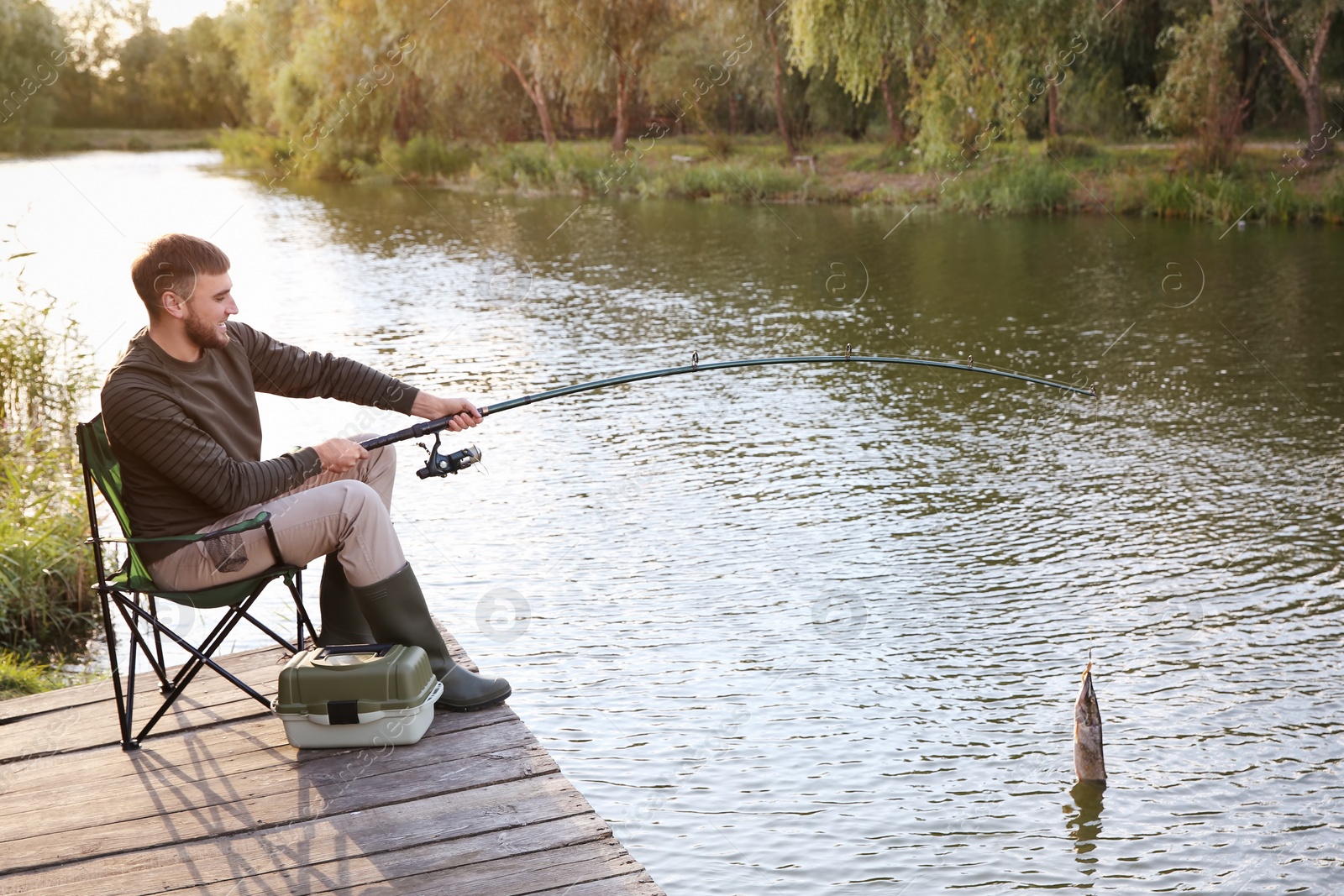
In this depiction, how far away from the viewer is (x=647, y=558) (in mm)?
7164

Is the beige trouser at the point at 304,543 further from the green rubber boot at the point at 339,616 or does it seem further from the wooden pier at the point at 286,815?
the wooden pier at the point at 286,815

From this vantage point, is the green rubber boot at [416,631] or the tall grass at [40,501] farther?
the tall grass at [40,501]

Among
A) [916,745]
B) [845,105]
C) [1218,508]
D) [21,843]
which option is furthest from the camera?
[845,105]

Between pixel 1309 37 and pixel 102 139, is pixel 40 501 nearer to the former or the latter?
pixel 1309 37

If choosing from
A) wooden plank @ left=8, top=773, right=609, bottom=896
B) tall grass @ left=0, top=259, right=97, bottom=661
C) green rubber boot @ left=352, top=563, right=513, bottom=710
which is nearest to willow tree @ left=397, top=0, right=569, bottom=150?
tall grass @ left=0, top=259, right=97, bottom=661

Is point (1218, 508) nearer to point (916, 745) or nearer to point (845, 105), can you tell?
point (916, 745)

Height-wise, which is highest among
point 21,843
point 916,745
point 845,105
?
point 845,105

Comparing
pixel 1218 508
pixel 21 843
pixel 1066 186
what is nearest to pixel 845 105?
pixel 1066 186

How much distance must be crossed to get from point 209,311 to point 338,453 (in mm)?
510

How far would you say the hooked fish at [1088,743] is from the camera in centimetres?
477

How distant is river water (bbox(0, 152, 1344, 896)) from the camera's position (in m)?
4.74

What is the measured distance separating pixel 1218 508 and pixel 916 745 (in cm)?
345

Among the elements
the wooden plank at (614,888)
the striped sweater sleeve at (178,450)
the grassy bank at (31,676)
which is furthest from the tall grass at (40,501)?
the wooden plank at (614,888)

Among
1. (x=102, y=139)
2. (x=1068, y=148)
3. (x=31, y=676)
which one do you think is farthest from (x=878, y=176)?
(x=102, y=139)
